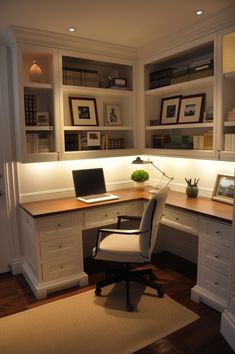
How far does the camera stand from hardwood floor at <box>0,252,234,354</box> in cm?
208

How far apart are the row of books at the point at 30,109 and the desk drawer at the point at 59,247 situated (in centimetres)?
122

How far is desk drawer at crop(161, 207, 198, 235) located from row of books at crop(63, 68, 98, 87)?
1670 mm

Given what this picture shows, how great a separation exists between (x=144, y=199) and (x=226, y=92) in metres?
1.38

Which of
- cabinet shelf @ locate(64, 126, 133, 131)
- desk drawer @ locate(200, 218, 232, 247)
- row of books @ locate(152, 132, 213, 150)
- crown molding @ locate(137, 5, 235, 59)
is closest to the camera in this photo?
desk drawer @ locate(200, 218, 232, 247)

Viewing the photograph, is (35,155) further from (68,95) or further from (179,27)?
(179,27)

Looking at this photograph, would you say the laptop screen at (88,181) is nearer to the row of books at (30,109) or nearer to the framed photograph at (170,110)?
the row of books at (30,109)

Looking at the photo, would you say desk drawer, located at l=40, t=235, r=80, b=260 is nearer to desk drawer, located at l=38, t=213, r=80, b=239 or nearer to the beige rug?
desk drawer, located at l=38, t=213, r=80, b=239

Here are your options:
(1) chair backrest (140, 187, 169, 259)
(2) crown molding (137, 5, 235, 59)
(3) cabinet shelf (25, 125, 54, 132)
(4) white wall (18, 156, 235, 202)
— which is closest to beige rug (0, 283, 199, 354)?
(1) chair backrest (140, 187, 169, 259)

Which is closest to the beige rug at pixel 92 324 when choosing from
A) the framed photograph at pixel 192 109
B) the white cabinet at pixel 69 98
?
the white cabinet at pixel 69 98

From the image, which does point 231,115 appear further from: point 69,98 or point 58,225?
point 58,225

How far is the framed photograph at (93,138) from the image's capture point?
10.8 feet

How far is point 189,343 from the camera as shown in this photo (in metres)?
2.12

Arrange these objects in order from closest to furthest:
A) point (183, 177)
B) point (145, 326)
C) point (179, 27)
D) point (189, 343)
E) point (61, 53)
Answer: point (189, 343) < point (145, 326) < point (179, 27) < point (61, 53) < point (183, 177)

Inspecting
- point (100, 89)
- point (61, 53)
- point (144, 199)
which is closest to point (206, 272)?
point (144, 199)
